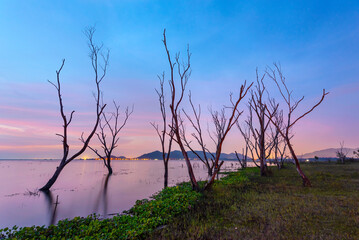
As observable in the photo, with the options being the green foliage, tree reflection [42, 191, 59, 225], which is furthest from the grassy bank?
tree reflection [42, 191, 59, 225]

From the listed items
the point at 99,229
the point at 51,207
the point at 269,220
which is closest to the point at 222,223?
the point at 269,220

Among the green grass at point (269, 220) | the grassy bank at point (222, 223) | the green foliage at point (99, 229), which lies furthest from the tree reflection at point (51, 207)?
the green grass at point (269, 220)

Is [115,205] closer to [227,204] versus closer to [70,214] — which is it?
[70,214]

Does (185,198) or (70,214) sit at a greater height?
(185,198)

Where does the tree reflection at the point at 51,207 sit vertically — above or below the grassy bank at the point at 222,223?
A: below

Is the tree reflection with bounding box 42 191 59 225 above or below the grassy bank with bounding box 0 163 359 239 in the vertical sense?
below

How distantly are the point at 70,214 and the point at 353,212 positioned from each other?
13.5 meters

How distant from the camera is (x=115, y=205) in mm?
12023

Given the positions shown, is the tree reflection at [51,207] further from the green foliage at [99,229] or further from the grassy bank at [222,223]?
the green foliage at [99,229]

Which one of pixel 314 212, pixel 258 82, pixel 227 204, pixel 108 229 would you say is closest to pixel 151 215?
pixel 108 229

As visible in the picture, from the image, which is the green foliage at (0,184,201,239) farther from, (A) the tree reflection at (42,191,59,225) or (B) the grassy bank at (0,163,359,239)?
(A) the tree reflection at (42,191,59,225)

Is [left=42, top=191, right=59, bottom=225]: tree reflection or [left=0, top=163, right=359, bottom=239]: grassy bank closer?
[left=0, top=163, right=359, bottom=239]: grassy bank

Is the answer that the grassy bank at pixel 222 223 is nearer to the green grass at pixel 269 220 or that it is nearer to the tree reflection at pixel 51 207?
the green grass at pixel 269 220

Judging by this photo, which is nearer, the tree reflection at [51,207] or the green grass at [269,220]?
the green grass at [269,220]
